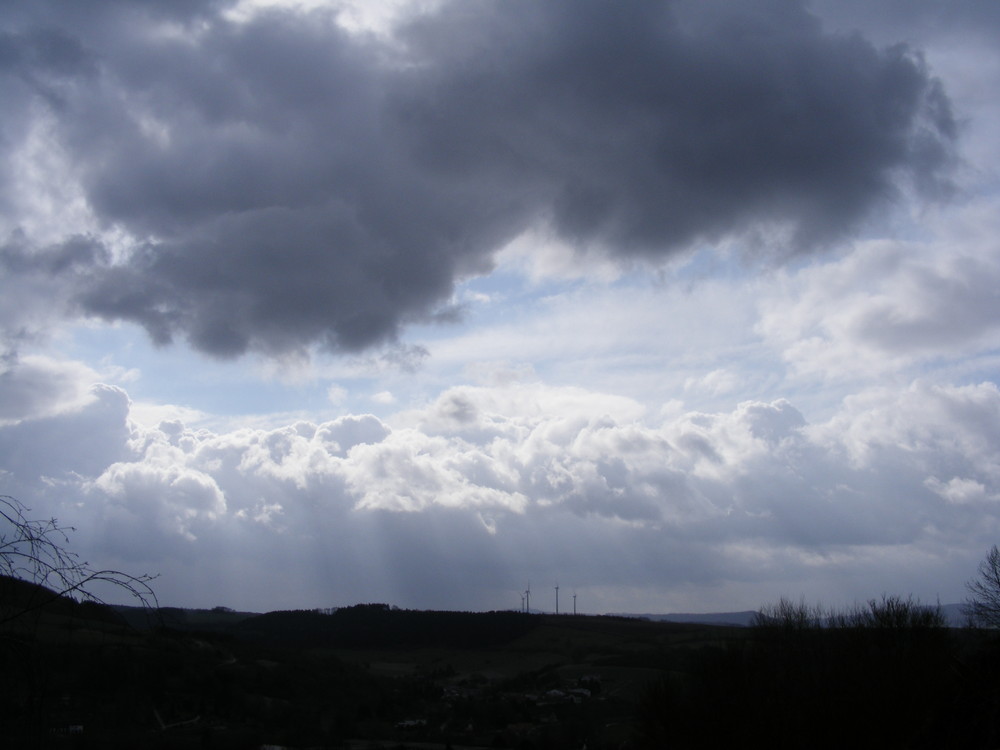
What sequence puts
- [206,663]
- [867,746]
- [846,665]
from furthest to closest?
[206,663] < [846,665] < [867,746]

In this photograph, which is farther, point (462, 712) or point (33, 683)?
point (462, 712)

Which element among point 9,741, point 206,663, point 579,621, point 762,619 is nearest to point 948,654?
point 762,619

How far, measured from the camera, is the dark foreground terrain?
9.74 metres

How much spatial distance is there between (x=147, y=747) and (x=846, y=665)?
27380mm

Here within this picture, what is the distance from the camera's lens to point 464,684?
99.5 m

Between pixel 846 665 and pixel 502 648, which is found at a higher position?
pixel 846 665

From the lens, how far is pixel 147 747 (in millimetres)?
33375

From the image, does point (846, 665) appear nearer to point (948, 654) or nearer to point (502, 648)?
point (948, 654)

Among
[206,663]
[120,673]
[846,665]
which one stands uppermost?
[120,673]

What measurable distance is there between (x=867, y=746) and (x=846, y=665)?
15.6 ft

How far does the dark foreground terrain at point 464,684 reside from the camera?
9742mm

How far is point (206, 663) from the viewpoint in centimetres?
6431

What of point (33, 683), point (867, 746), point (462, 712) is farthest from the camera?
point (462, 712)

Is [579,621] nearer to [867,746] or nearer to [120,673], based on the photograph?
[867,746]
